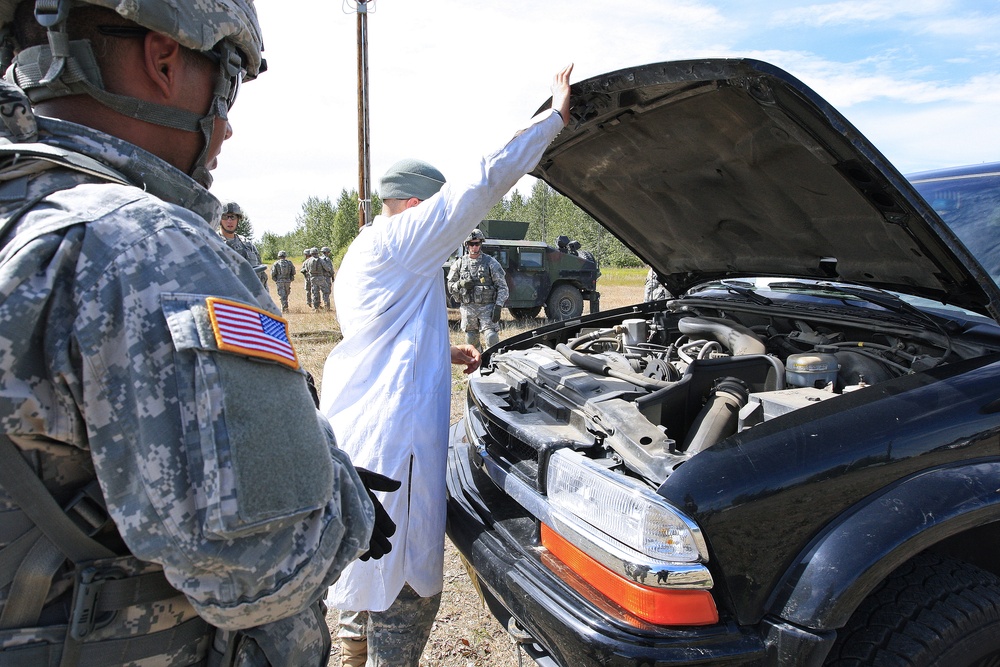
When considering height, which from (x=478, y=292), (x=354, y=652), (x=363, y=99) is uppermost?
(x=363, y=99)

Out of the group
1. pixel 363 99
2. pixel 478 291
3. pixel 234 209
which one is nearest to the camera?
pixel 363 99

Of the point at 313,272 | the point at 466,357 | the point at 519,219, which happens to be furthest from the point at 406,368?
the point at 519,219

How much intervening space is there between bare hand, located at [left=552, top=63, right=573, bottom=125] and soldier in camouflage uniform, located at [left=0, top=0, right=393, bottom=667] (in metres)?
1.36

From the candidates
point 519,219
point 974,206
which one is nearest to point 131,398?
point 974,206

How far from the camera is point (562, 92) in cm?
227

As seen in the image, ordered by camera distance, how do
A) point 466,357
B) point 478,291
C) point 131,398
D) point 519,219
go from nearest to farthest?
1. point 131,398
2. point 466,357
3. point 478,291
4. point 519,219

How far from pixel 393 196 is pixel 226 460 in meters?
1.71

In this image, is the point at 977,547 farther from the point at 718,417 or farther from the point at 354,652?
the point at 354,652

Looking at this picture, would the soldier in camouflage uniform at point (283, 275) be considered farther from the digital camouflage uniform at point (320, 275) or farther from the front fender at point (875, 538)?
the front fender at point (875, 538)

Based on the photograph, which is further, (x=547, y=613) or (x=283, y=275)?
(x=283, y=275)

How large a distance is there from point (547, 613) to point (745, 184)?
202 cm

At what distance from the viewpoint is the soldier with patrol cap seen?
9.58 m

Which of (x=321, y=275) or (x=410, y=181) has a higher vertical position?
(x=410, y=181)

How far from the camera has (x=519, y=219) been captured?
197ft
